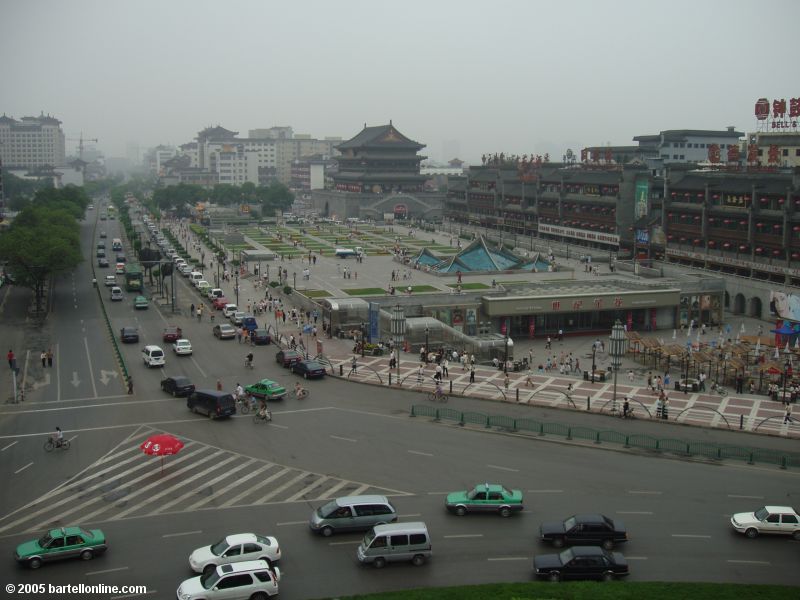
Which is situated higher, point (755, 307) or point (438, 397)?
point (755, 307)

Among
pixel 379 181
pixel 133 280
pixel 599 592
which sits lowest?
pixel 599 592

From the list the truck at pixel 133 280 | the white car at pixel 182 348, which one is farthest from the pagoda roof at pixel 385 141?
the white car at pixel 182 348

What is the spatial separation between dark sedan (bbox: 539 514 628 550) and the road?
1.64 feet

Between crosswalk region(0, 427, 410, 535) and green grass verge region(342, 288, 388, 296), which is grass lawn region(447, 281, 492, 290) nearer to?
green grass verge region(342, 288, 388, 296)

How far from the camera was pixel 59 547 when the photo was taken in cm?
2480

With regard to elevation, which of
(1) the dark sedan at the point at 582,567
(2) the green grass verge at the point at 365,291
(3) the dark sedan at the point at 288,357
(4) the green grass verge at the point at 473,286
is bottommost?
(1) the dark sedan at the point at 582,567

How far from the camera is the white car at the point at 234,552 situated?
2417cm

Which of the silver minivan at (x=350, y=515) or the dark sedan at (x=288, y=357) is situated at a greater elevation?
the dark sedan at (x=288, y=357)

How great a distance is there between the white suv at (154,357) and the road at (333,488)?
5.01 meters

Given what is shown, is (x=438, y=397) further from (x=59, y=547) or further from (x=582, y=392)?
(x=59, y=547)

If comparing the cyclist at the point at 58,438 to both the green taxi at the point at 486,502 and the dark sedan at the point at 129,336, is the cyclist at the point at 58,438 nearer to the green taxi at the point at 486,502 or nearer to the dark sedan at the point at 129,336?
the green taxi at the point at 486,502

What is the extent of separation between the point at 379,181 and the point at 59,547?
15708 centimetres

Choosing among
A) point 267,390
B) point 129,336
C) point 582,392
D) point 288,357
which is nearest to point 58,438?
point 267,390

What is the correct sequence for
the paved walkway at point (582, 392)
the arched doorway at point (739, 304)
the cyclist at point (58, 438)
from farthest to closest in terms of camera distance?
the arched doorway at point (739, 304) → the paved walkway at point (582, 392) → the cyclist at point (58, 438)
